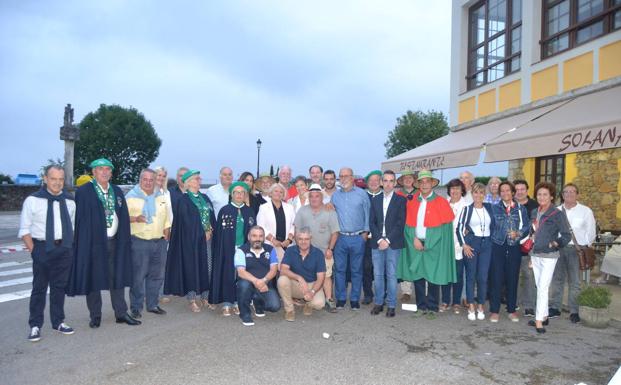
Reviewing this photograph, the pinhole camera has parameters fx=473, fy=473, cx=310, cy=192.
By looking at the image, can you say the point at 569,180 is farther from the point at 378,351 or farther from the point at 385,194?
the point at 378,351

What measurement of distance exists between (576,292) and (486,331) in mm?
1456

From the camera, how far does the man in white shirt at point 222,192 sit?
701 cm

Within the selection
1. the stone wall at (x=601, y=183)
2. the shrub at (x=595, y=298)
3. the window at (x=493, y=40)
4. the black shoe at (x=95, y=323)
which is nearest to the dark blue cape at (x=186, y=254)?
the black shoe at (x=95, y=323)

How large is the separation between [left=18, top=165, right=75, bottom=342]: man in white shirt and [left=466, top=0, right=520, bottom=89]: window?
10.2 m

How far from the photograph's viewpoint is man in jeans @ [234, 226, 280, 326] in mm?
5938

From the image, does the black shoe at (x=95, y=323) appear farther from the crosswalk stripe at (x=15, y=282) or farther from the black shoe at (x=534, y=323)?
the black shoe at (x=534, y=323)

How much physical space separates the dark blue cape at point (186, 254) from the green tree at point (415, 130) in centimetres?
3588

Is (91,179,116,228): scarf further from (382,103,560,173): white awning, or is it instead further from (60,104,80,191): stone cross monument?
(60,104,80,191): stone cross monument

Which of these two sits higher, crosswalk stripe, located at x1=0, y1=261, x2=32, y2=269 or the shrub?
the shrub

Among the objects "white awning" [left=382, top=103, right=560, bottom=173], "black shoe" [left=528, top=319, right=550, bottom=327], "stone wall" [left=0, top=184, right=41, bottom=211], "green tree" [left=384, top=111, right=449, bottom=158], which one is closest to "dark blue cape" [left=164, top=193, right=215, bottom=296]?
"black shoe" [left=528, top=319, right=550, bottom=327]

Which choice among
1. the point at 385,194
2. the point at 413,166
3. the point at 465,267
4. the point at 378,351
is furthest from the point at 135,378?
the point at 413,166

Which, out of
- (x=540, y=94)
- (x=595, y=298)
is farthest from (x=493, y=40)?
(x=595, y=298)

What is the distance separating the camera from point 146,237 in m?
5.93

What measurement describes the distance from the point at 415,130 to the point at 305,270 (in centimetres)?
3682
